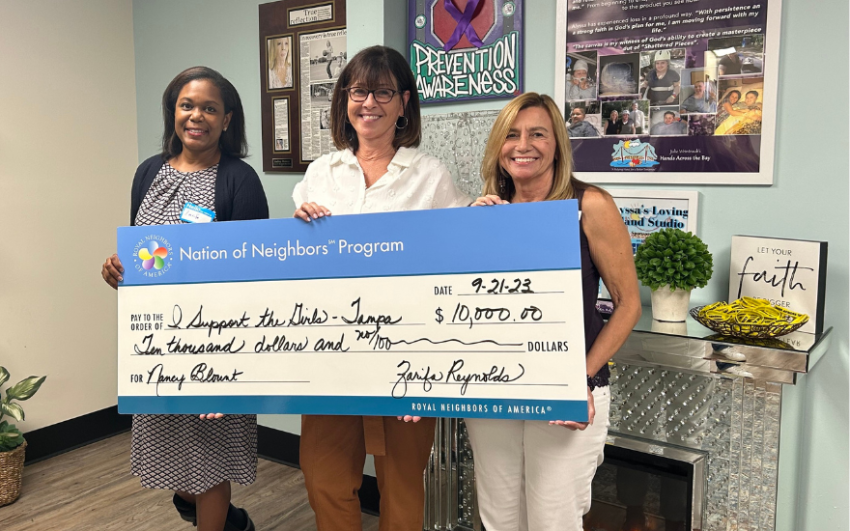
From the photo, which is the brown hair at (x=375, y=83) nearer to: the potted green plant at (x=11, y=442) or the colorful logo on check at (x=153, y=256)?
the colorful logo on check at (x=153, y=256)

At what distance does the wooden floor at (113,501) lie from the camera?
2.46m

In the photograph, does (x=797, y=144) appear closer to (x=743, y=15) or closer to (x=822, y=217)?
(x=822, y=217)

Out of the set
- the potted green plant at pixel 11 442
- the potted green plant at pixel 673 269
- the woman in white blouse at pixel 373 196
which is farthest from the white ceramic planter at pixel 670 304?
the potted green plant at pixel 11 442

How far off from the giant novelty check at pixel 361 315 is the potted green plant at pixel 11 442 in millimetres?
1481

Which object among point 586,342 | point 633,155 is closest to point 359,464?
point 586,342

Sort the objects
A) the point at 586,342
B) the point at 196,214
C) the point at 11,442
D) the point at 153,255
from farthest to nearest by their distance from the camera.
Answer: the point at 11,442 < the point at 196,214 < the point at 153,255 < the point at 586,342

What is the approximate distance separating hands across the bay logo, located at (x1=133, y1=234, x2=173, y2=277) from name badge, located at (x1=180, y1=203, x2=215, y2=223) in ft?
0.46

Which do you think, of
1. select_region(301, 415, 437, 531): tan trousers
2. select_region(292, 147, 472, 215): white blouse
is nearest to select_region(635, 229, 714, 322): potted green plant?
select_region(292, 147, 472, 215): white blouse

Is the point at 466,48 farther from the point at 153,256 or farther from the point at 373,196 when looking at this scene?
the point at 153,256

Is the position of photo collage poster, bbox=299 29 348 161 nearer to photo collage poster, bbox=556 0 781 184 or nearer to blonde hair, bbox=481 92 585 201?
photo collage poster, bbox=556 0 781 184

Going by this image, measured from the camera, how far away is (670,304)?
175 centimetres

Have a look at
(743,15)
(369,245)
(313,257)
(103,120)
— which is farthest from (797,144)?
(103,120)

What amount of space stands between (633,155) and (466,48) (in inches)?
28.6

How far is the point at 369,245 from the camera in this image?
1423mm
